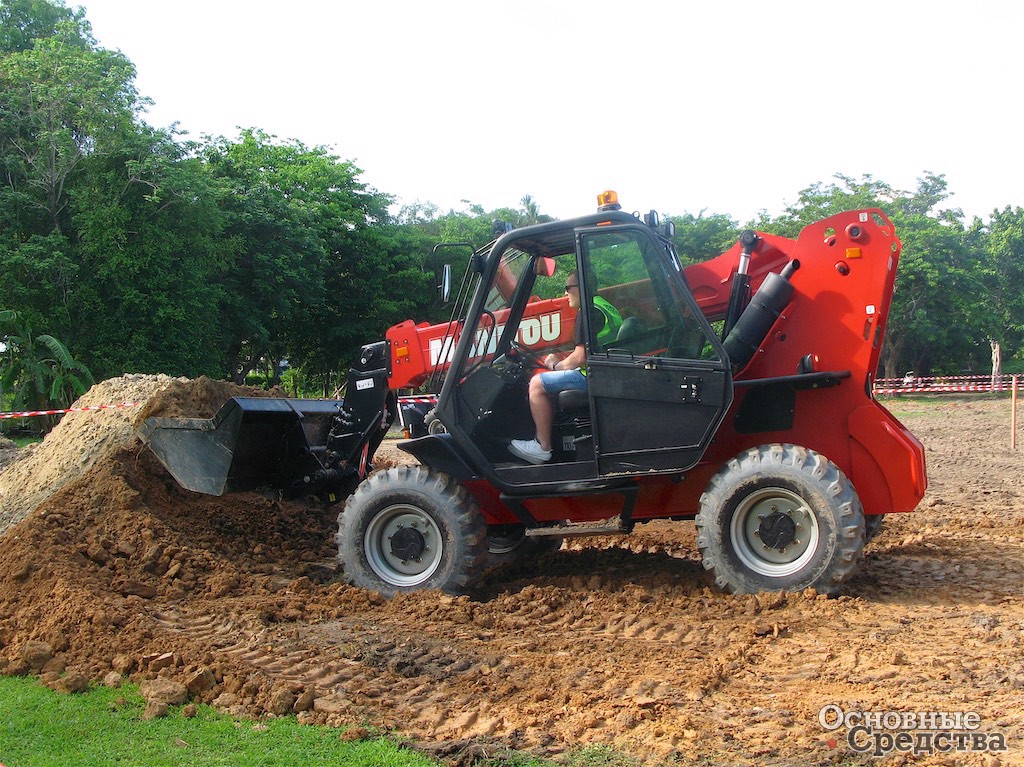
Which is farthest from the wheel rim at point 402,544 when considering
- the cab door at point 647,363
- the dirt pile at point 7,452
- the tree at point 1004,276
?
the tree at point 1004,276

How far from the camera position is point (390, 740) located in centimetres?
395

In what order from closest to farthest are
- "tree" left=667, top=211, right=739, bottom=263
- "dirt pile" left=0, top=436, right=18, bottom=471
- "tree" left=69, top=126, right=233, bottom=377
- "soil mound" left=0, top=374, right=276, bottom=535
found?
"soil mound" left=0, top=374, right=276, bottom=535 < "dirt pile" left=0, top=436, right=18, bottom=471 < "tree" left=69, top=126, right=233, bottom=377 < "tree" left=667, top=211, right=739, bottom=263

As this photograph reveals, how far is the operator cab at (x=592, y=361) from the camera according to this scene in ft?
19.7

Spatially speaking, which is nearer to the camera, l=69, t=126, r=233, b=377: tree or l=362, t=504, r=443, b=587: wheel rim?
l=362, t=504, r=443, b=587: wheel rim

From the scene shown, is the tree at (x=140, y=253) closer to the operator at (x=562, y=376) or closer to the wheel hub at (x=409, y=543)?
the wheel hub at (x=409, y=543)

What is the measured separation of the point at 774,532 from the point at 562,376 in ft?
5.76

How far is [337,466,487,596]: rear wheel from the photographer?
6312 mm

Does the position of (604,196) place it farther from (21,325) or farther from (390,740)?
(21,325)

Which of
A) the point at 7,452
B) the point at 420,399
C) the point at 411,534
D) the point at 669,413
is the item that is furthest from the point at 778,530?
the point at 7,452

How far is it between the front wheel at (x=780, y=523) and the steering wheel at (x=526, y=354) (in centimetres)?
155

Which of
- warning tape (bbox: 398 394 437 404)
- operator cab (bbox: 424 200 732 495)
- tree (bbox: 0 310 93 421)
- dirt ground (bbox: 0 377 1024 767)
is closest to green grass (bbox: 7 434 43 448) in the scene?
tree (bbox: 0 310 93 421)

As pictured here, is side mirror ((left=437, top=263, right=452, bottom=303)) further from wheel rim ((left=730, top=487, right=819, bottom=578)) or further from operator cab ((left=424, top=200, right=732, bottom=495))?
wheel rim ((left=730, top=487, right=819, bottom=578))

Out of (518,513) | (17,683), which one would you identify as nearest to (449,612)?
(518,513)

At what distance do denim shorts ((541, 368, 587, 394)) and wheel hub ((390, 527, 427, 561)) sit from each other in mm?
1417
